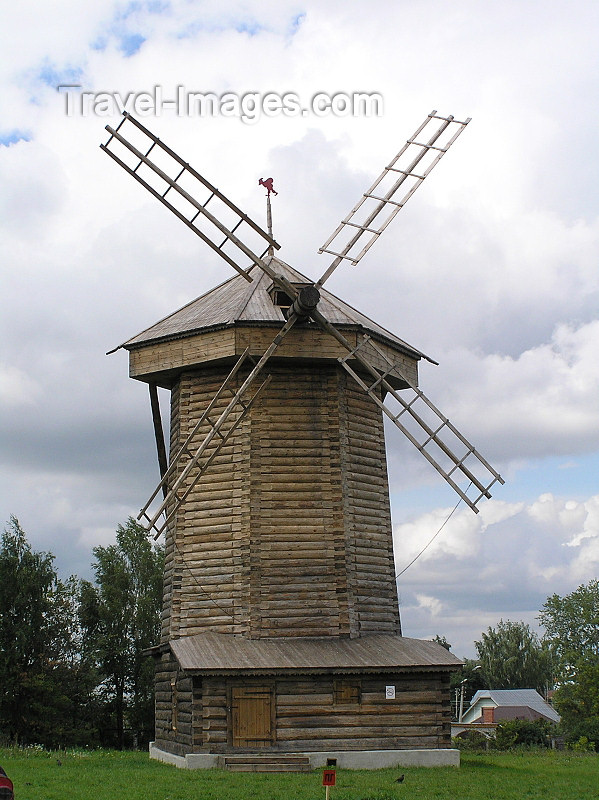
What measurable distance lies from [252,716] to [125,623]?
67.0 feet

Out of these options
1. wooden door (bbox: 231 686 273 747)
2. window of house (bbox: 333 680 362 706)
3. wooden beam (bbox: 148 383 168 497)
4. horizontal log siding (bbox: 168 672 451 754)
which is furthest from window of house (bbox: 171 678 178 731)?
wooden beam (bbox: 148 383 168 497)

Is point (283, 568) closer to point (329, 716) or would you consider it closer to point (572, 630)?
point (329, 716)

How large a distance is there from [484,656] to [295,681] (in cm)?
5096

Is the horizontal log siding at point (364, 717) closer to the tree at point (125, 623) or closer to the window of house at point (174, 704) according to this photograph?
the window of house at point (174, 704)

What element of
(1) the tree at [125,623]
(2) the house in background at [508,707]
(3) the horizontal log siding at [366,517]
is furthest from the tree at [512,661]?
(3) the horizontal log siding at [366,517]

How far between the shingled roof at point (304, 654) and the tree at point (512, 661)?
47.7m

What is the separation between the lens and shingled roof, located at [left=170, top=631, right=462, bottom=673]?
51.8 feet

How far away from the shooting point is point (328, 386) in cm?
1844

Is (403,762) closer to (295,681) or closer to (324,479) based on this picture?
(295,681)

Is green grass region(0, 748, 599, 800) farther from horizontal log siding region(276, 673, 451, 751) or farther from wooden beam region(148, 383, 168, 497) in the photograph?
wooden beam region(148, 383, 168, 497)

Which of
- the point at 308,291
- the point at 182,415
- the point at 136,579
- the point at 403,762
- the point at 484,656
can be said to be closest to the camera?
the point at 403,762

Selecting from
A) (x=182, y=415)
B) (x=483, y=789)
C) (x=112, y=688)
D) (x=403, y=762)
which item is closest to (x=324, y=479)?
(x=182, y=415)

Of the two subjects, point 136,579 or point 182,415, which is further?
point 136,579

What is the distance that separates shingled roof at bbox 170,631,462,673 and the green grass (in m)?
1.69
